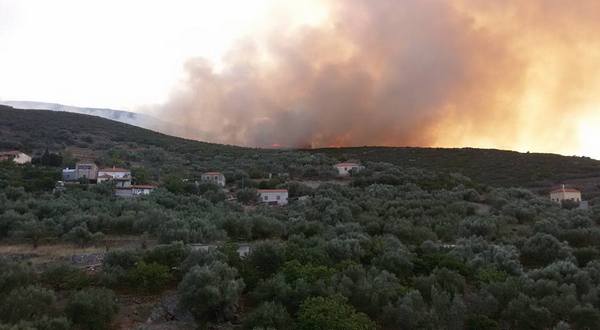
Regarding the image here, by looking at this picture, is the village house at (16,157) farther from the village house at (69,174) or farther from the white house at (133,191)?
the white house at (133,191)

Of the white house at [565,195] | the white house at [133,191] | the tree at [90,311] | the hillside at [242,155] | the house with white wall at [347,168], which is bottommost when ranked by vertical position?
the tree at [90,311]

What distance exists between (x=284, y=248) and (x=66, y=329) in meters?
9.20

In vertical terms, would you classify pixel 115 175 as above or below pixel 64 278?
above

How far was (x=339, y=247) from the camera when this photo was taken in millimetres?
21531

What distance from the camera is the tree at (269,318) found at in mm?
14648

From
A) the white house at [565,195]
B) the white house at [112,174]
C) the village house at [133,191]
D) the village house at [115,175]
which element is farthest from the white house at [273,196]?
the white house at [565,195]

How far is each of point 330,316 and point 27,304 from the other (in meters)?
8.47

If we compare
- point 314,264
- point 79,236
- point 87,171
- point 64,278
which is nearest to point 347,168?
point 87,171

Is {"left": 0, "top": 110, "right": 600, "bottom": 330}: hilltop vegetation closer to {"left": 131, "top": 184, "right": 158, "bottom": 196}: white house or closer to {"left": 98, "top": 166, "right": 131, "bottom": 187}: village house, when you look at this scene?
{"left": 131, "top": 184, "right": 158, "bottom": 196}: white house

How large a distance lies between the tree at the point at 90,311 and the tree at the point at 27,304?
0.59 m

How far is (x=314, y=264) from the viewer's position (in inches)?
773

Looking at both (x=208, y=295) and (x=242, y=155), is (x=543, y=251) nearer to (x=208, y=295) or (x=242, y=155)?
(x=208, y=295)

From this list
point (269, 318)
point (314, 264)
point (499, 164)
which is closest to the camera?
point (269, 318)

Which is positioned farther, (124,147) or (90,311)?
(124,147)
